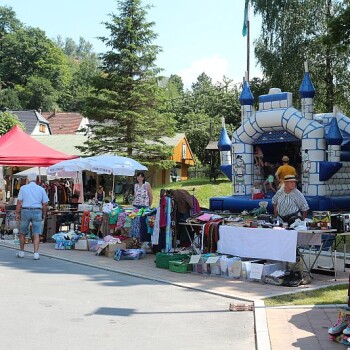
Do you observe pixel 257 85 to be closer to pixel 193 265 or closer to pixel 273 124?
pixel 273 124

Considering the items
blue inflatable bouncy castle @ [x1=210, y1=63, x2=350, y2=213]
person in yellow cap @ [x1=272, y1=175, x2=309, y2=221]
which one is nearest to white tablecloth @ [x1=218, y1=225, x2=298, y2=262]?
person in yellow cap @ [x1=272, y1=175, x2=309, y2=221]

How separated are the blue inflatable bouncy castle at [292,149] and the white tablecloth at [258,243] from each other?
28.8 ft

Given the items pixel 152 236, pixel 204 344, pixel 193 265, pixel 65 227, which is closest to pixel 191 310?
pixel 204 344

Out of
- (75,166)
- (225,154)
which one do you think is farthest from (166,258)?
(225,154)

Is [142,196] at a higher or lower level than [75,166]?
lower

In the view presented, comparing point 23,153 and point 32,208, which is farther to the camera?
point 23,153

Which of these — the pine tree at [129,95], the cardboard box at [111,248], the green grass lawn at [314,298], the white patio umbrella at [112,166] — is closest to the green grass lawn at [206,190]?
the pine tree at [129,95]

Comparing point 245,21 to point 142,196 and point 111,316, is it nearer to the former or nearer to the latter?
point 142,196

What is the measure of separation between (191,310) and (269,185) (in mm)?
14857

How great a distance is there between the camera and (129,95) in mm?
Answer: 33938

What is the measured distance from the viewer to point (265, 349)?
5.66 m

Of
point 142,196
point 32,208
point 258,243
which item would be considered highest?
point 142,196

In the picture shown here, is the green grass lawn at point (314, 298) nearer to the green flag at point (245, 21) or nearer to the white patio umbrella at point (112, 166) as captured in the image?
the white patio umbrella at point (112, 166)

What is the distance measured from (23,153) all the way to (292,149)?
10.9 m
